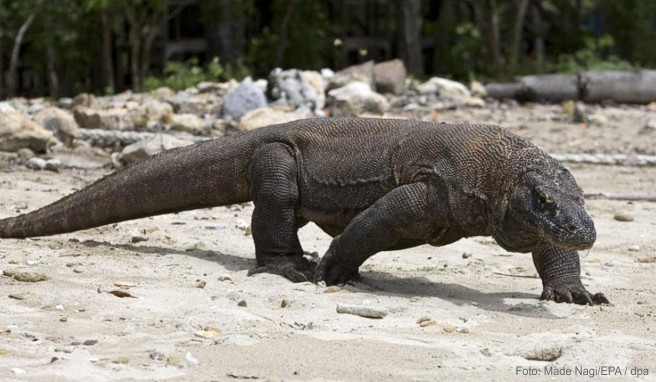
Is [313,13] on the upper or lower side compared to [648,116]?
upper

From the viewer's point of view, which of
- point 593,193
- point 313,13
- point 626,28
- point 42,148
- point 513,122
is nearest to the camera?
point 593,193

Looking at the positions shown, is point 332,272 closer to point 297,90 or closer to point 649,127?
point 297,90

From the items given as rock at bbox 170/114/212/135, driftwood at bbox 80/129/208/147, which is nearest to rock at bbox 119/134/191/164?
driftwood at bbox 80/129/208/147

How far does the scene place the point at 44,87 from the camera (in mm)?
27609

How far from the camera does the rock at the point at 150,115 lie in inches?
538

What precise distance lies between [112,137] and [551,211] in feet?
22.7

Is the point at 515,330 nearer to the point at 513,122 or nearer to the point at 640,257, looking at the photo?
the point at 640,257

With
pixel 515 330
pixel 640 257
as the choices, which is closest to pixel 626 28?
pixel 640 257

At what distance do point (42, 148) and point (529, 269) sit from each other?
18.2ft

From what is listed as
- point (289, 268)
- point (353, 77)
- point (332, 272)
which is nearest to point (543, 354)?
point (332, 272)

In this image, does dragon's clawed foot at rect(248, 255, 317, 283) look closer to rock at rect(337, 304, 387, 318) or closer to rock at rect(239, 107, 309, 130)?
rock at rect(337, 304, 387, 318)

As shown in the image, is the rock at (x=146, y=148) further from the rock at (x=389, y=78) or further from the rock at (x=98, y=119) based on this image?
the rock at (x=389, y=78)

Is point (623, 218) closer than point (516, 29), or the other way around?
point (623, 218)

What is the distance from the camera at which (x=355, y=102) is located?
612 inches
